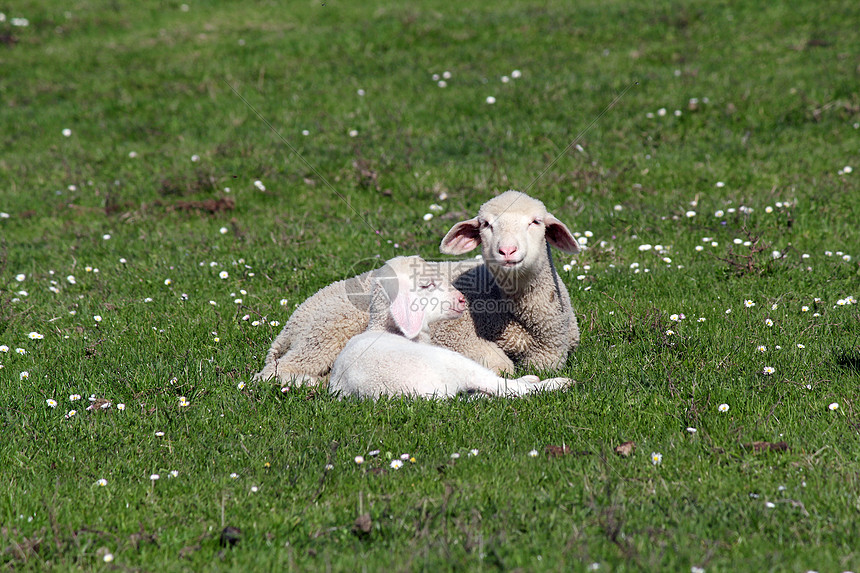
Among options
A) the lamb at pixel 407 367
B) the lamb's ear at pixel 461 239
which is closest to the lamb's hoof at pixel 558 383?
the lamb at pixel 407 367

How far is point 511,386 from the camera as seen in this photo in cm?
506

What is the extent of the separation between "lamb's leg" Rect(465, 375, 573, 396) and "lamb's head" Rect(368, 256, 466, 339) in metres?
0.61

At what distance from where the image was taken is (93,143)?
39.2ft

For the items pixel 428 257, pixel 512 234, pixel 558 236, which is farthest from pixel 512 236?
pixel 428 257

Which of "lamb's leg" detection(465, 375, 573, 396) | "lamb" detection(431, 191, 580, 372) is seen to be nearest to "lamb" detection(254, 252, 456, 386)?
"lamb" detection(431, 191, 580, 372)

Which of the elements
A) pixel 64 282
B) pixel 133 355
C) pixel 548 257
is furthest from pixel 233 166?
pixel 548 257

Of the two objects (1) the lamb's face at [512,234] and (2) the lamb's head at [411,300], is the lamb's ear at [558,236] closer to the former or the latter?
(1) the lamb's face at [512,234]

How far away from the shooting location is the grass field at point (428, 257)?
3605 mm

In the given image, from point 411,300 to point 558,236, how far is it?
3.72ft

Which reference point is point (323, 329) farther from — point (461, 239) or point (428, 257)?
point (428, 257)

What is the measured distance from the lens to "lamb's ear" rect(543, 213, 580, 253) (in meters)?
5.58

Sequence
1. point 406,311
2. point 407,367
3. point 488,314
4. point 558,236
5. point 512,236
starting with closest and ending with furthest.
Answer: point 407,367, point 512,236, point 406,311, point 558,236, point 488,314

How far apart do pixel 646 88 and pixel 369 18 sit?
685cm

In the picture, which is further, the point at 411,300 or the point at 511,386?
the point at 411,300
